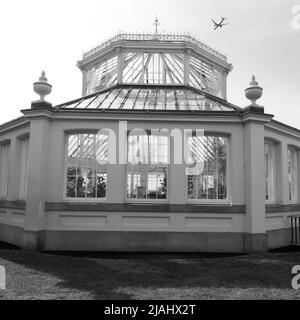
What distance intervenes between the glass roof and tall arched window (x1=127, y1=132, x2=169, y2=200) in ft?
3.57

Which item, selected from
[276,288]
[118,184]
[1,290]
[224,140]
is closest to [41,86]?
[118,184]

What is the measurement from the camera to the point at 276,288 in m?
6.27

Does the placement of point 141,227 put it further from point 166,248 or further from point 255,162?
point 255,162

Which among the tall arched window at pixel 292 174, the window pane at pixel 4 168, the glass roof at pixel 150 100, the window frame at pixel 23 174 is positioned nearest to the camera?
the glass roof at pixel 150 100

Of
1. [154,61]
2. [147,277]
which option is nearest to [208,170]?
[147,277]

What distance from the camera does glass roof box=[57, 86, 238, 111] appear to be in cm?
1155

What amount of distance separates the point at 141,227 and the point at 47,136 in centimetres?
415

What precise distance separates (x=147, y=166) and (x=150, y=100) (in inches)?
104

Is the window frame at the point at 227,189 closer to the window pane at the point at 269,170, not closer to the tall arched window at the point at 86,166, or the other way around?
the window pane at the point at 269,170

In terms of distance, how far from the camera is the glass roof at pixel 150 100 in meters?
11.6

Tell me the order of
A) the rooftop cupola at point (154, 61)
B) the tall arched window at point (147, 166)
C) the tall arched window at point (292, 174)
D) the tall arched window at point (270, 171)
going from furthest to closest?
the rooftop cupola at point (154, 61), the tall arched window at point (292, 174), the tall arched window at point (270, 171), the tall arched window at point (147, 166)

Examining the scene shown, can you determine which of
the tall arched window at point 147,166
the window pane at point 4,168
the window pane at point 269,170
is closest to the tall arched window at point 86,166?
the tall arched window at point 147,166

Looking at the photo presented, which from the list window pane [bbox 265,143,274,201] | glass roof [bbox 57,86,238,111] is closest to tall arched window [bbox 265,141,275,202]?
window pane [bbox 265,143,274,201]

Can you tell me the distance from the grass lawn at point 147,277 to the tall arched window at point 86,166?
234 cm
